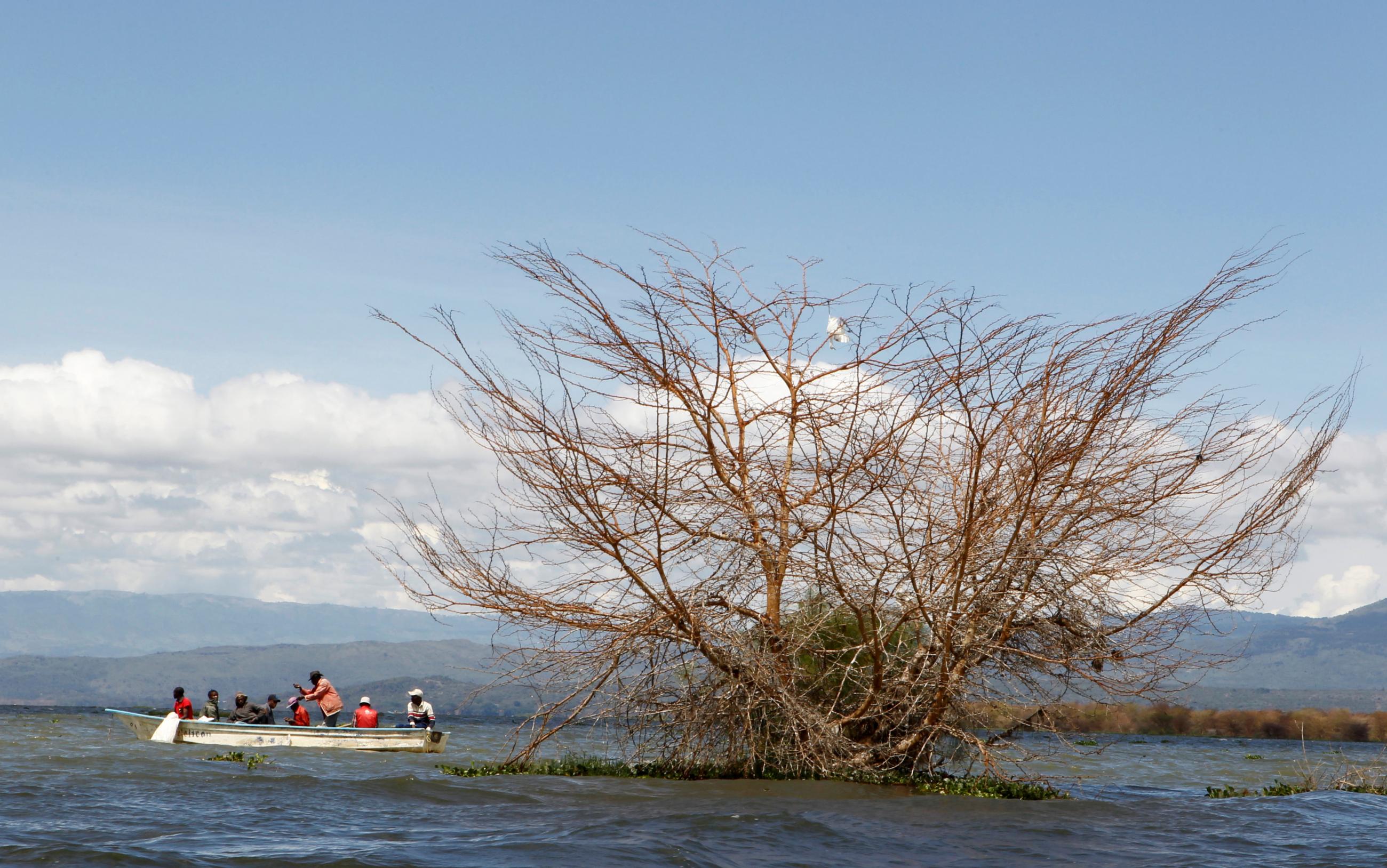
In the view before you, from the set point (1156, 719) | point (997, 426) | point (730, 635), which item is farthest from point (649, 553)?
point (1156, 719)

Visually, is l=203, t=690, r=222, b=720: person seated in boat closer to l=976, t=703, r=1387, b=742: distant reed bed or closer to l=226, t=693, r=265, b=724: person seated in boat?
l=226, t=693, r=265, b=724: person seated in boat

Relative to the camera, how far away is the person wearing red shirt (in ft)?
95.1

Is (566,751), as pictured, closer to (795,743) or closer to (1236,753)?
(795,743)

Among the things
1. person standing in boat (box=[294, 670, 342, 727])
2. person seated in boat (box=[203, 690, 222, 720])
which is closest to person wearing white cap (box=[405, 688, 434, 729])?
person standing in boat (box=[294, 670, 342, 727])

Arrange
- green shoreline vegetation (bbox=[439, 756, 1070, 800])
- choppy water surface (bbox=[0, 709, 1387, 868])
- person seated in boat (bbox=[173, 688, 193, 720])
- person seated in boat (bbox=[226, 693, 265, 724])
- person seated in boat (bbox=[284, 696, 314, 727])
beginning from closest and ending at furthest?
choppy water surface (bbox=[0, 709, 1387, 868]) < green shoreline vegetation (bbox=[439, 756, 1070, 800]) < person seated in boat (bbox=[284, 696, 314, 727]) < person seated in boat (bbox=[173, 688, 193, 720]) < person seated in boat (bbox=[226, 693, 265, 724])

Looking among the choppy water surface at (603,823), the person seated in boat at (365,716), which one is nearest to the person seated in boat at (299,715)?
the person seated in boat at (365,716)

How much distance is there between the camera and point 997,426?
1566 cm

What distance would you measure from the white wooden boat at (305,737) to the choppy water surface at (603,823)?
453 cm

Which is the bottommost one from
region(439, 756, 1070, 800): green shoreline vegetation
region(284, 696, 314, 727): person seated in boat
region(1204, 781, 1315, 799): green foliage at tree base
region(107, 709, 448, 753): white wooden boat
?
region(1204, 781, 1315, 799): green foliage at tree base

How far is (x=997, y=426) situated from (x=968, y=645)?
9.59 ft

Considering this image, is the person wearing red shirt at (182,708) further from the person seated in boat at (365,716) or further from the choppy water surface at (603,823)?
the choppy water surface at (603,823)

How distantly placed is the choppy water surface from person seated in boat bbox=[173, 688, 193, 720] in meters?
6.35

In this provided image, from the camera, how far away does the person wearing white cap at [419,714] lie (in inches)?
1151

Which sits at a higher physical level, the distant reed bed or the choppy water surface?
the distant reed bed
